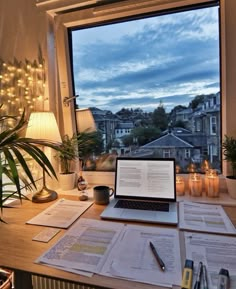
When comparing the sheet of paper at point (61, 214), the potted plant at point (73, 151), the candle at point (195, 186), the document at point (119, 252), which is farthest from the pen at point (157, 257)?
the potted plant at point (73, 151)

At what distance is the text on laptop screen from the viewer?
1.29 metres

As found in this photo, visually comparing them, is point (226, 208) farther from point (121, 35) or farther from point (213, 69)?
point (121, 35)

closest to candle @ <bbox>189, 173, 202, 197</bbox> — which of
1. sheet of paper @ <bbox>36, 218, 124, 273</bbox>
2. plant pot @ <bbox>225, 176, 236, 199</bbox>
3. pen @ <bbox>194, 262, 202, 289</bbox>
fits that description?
plant pot @ <bbox>225, 176, 236, 199</bbox>

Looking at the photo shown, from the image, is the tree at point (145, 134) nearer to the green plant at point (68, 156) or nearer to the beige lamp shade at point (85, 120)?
the beige lamp shade at point (85, 120)

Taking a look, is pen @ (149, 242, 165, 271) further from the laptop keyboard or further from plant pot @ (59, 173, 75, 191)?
plant pot @ (59, 173, 75, 191)

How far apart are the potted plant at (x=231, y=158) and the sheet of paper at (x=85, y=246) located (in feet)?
2.31

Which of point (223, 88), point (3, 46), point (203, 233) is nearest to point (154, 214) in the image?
point (203, 233)

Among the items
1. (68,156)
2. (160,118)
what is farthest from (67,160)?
(160,118)

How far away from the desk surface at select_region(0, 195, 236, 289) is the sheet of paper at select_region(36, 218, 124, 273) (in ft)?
0.11

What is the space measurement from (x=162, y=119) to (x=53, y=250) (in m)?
1.07

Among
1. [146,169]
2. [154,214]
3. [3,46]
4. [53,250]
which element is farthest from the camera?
[3,46]

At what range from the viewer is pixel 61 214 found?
1.17 m

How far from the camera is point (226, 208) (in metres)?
1.18

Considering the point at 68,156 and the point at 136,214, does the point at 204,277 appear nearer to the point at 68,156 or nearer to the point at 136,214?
the point at 136,214
